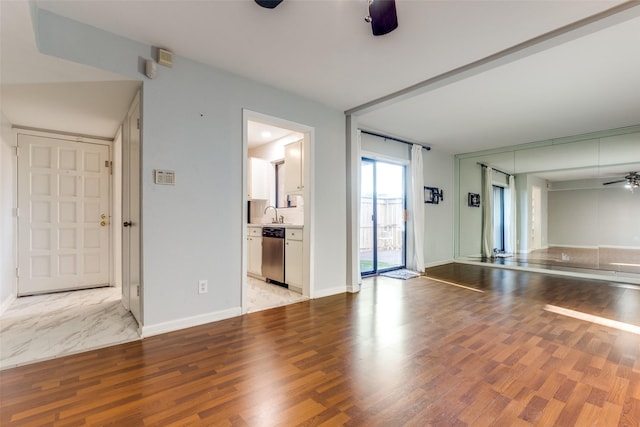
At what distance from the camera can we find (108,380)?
1.88 meters

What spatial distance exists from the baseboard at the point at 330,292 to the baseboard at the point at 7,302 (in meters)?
3.45

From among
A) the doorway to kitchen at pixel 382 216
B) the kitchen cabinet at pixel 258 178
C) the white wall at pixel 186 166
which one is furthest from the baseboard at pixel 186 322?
the doorway to kitchen at pixel 382 216

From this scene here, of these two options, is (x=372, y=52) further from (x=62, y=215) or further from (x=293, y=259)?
(x=62, y=215)

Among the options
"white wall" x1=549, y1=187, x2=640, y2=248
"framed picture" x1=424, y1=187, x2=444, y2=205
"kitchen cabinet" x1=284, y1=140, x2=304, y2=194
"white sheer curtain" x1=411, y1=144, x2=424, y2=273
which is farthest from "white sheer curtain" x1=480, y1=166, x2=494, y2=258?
"kitchen cabinet" x1=284, y1=140, x2=304, y2=194

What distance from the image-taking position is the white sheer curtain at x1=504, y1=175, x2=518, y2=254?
656 cm

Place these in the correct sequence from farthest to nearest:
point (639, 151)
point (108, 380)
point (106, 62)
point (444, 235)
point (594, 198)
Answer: point (444, 235) < point (594, 198) < point (639, 151) < point (106, 62) < point (108, 380)

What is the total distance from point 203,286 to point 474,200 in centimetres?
647

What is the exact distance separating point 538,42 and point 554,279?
430 cm

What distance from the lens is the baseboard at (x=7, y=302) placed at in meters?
3.18

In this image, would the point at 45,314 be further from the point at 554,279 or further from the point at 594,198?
the point at 594,198

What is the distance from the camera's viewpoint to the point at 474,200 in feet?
23.0

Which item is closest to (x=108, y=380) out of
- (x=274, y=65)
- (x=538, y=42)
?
(x=274, y=65)

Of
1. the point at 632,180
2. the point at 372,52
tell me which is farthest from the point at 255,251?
the point at 632,180

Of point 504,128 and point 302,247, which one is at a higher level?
point 504,128
